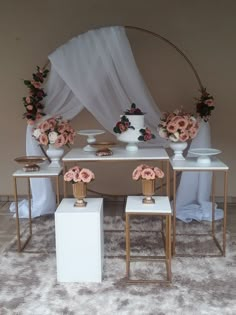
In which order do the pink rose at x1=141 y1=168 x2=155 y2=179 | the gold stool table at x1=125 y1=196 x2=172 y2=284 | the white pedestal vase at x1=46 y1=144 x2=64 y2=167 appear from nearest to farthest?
the gold stool table at x1=125 y1=196 x2=172 y2=284, the pink rose at x1=141 y1=168 x2=155 y2=179, the white pedestal vase at x1=46 y1=144 x2=64 y2=167

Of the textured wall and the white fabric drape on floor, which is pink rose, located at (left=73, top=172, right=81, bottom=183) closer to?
the white fabric drape on floor

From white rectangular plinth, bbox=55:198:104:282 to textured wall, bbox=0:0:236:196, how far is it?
2.03 meters

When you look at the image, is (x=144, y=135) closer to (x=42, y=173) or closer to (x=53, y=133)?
(x=53, y=133)

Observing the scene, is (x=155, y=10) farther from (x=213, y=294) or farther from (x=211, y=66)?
(x=213, y=294)

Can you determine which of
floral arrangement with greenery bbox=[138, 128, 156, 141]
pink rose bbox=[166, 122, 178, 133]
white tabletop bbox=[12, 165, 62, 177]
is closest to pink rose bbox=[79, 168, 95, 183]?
white tabletop bbox=[12, 165, 62, 177]

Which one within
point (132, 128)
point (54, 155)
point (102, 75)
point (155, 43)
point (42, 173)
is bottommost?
point (42, 173)

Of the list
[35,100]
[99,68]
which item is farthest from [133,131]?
[35,100]

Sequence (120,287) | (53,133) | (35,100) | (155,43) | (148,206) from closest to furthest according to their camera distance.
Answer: (120,287) < (148,206) < (53,133) < (35,100) < (155,43)

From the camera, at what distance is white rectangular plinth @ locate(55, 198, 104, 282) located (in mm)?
2963

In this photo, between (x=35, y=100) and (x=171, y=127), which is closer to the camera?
(x=171, y=127)

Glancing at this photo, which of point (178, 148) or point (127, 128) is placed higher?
point (127, 128)

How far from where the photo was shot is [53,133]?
361 centimetres

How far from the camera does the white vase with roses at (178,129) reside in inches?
141

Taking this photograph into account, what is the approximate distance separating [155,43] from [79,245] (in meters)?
2.61
